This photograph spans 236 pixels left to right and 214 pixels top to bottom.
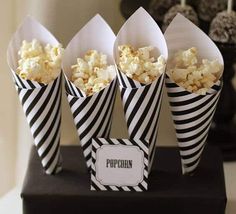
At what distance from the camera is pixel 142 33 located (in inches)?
49.6

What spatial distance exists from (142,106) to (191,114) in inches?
4.0

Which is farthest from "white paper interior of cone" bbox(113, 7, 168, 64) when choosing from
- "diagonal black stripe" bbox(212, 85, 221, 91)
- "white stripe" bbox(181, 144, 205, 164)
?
"white stripe" bbox(181, 144, 205, 164)

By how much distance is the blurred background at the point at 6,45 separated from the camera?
144 centimetres

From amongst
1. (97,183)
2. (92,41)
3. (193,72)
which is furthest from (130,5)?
(97,183)

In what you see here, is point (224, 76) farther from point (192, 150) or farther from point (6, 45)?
point (6, 45)

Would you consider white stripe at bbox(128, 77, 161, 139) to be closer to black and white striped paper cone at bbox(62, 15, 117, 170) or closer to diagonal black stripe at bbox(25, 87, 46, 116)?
black and white striped paper cone at bbox(62, 15, 117, 170)

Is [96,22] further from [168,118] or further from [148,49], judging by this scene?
[168,118]

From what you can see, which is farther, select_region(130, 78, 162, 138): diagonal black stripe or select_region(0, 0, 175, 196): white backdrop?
select_region(0, 0, 175, 196): white backdrop

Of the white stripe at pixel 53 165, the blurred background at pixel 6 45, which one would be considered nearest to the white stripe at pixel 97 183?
the white stripe at pixel 53 165

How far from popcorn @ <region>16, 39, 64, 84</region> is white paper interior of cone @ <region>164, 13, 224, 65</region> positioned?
0.22 metres

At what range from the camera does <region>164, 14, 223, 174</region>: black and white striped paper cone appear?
1220 mm

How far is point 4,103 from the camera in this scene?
152cm

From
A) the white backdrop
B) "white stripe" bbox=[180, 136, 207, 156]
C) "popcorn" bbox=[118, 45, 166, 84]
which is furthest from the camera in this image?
the white backdrop

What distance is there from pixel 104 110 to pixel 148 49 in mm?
146
